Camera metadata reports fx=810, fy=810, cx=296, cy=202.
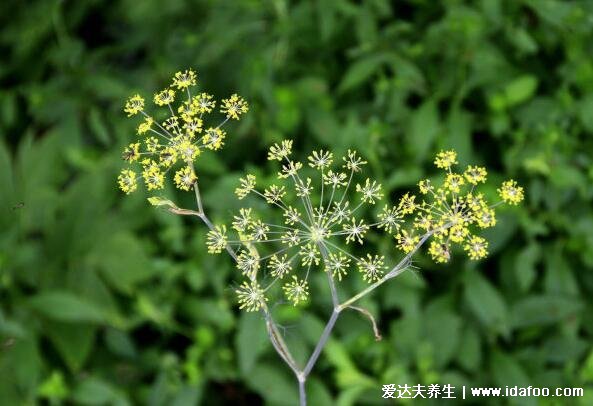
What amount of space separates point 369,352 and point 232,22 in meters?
1.75

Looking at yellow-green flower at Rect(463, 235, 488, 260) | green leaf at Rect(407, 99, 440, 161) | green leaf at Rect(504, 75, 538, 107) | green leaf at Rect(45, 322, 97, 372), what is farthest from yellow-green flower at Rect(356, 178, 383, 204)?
green leaf at Rect(45, 322, 97, 372)

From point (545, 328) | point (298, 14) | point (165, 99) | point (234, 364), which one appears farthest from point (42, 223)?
point (165, 99)

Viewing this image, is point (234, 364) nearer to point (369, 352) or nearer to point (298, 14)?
point (369, 352)

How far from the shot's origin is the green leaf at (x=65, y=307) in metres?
3.51

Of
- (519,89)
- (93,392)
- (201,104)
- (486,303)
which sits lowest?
(201,104)

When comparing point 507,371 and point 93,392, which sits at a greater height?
point 507,371

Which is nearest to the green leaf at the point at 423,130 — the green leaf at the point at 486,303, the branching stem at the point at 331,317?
the green leaf at the point at 486,303

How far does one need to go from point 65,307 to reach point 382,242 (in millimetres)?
1409

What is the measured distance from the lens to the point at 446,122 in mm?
3572

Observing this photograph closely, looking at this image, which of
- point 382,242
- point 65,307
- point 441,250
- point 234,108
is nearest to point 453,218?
point 441,250

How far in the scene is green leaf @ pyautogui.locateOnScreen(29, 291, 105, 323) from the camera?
351 cm

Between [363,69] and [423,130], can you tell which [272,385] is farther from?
[363,69]

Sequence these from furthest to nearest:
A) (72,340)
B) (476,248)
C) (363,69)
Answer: (72,340) → (363,69) → (476,248)

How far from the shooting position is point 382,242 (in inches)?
135
